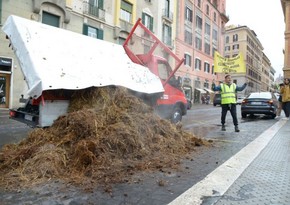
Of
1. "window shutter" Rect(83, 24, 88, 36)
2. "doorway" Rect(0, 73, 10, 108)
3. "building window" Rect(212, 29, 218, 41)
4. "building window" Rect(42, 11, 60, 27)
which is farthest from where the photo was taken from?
"building window" Rect(212, 29, 218, 41)

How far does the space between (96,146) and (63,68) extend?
191 cm

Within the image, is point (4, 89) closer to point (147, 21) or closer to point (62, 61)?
point (62, 61)

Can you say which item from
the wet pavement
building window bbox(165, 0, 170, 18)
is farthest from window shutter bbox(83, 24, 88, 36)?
the wet pavement

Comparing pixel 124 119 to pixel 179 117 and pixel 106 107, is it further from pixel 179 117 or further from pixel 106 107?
pixel 179 117

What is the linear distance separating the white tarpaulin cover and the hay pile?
1.18 ft

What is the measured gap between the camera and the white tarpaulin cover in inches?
209

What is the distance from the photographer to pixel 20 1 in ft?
57.2

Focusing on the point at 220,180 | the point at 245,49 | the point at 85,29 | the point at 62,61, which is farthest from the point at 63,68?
the point at 245,49

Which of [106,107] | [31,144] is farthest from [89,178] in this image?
[106,107]

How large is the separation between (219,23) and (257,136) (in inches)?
1868

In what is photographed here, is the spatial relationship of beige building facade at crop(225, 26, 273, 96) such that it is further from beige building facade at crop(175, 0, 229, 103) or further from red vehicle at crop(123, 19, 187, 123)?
red vehicle at crop(123, 19, 187, 123)

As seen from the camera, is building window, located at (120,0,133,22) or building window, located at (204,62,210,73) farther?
building window, located at (204,62,210,73)

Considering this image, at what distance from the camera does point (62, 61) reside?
577 cm

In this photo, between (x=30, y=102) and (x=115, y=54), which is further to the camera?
(x=115, y=54)
